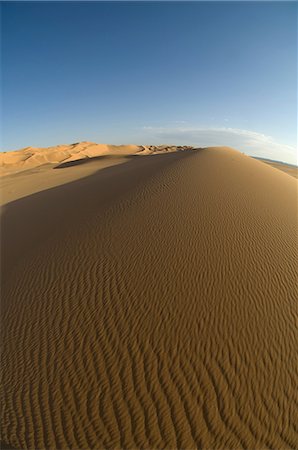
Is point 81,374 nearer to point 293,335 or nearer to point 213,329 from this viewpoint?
point 213,329

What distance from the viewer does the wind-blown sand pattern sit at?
3.24 metres

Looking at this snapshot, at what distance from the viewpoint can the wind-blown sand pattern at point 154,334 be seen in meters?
3.24

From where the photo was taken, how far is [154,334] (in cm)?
407

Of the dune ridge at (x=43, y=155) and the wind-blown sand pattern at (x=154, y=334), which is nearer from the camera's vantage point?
the wind-blown sand pattern at (x=154, y=334)

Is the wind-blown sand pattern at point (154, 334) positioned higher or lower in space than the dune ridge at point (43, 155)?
lower

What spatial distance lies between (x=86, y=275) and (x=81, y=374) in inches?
87.7

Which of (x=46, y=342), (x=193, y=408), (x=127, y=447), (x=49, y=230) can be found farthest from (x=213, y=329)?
(x=49, y=230)

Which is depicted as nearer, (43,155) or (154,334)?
(154,334)

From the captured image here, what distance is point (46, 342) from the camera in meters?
4.27

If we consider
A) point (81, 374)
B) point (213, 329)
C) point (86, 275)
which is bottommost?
point (81, 374)

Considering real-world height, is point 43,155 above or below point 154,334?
above

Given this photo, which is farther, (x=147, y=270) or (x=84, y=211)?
(x=84, y=211)

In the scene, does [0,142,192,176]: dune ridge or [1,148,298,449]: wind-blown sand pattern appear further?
[0,142,192,176]: dune ridge

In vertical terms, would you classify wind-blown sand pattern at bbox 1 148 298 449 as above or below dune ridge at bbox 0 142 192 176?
below
